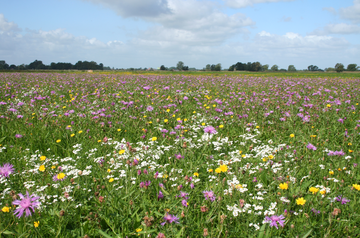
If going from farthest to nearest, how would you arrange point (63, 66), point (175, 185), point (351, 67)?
1. point (351, 67)
2. point (63, 66)
3. point (175, 185)

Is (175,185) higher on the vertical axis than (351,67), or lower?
lower

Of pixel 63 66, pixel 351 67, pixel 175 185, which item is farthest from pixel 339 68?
pixel 63 66

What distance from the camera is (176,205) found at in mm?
1854

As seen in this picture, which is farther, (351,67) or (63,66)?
(351,67)

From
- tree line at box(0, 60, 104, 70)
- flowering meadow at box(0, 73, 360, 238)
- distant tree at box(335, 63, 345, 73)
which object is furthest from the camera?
tree line at box(0, 60, 104, 70)

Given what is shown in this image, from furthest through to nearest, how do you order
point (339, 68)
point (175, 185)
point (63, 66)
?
1. point (63, 66)
2. point (339, 68)
3. point (175, 185)

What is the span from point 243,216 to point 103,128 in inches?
119

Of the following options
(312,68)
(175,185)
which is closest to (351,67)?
(312,68)

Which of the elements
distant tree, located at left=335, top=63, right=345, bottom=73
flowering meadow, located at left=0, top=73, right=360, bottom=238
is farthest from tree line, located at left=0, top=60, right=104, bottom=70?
flowering meadow, located at left=0, top=73, right=360, bottom=238

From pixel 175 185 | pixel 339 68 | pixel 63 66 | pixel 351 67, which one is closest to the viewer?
pixel 175 185

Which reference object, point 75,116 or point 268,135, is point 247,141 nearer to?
point 268,135

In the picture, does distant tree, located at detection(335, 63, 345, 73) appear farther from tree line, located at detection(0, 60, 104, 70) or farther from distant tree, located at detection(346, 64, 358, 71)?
tree line, located at detection(0, 60, 104, 70)

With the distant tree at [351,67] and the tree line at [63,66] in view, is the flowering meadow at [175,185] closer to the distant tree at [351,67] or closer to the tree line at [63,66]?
the tree line at [63,66]

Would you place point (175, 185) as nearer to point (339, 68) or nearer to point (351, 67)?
point (339, 68)
